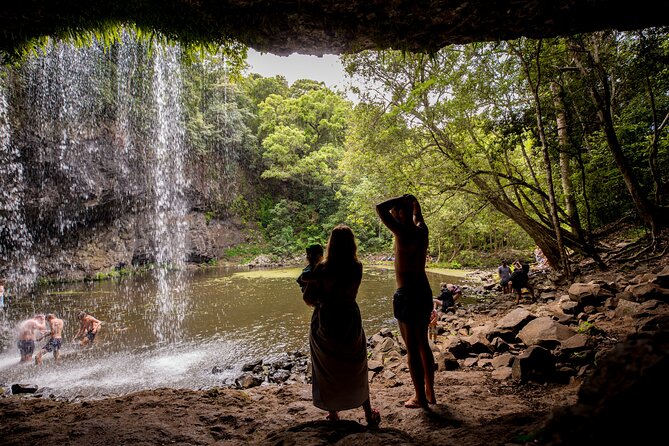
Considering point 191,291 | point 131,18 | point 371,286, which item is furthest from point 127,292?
point 131,18

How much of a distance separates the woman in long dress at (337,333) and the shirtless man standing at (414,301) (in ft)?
1.48

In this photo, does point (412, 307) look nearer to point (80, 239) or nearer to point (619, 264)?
point (619, 264)

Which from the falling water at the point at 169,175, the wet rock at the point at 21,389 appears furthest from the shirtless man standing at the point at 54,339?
the falling water at the point at 169,175

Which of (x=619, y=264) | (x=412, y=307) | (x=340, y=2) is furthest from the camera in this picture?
(x=619, y=264)

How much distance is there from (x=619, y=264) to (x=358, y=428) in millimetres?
8604

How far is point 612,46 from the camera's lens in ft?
22.9

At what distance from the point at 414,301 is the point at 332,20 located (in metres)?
3.23

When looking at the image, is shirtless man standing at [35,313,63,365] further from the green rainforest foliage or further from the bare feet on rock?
the bare feet on rock

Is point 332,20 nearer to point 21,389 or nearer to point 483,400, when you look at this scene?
point 483,400

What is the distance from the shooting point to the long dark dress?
270 centimetres

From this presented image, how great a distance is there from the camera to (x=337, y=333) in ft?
8.83

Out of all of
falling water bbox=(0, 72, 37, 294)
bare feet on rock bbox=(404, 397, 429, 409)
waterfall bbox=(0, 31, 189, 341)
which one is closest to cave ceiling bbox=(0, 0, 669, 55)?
bare feet on rock bbox=(404, 397, 429, 409)

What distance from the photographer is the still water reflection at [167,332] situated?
621cm

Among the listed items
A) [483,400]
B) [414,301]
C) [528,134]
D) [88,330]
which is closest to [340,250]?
[414,301]
